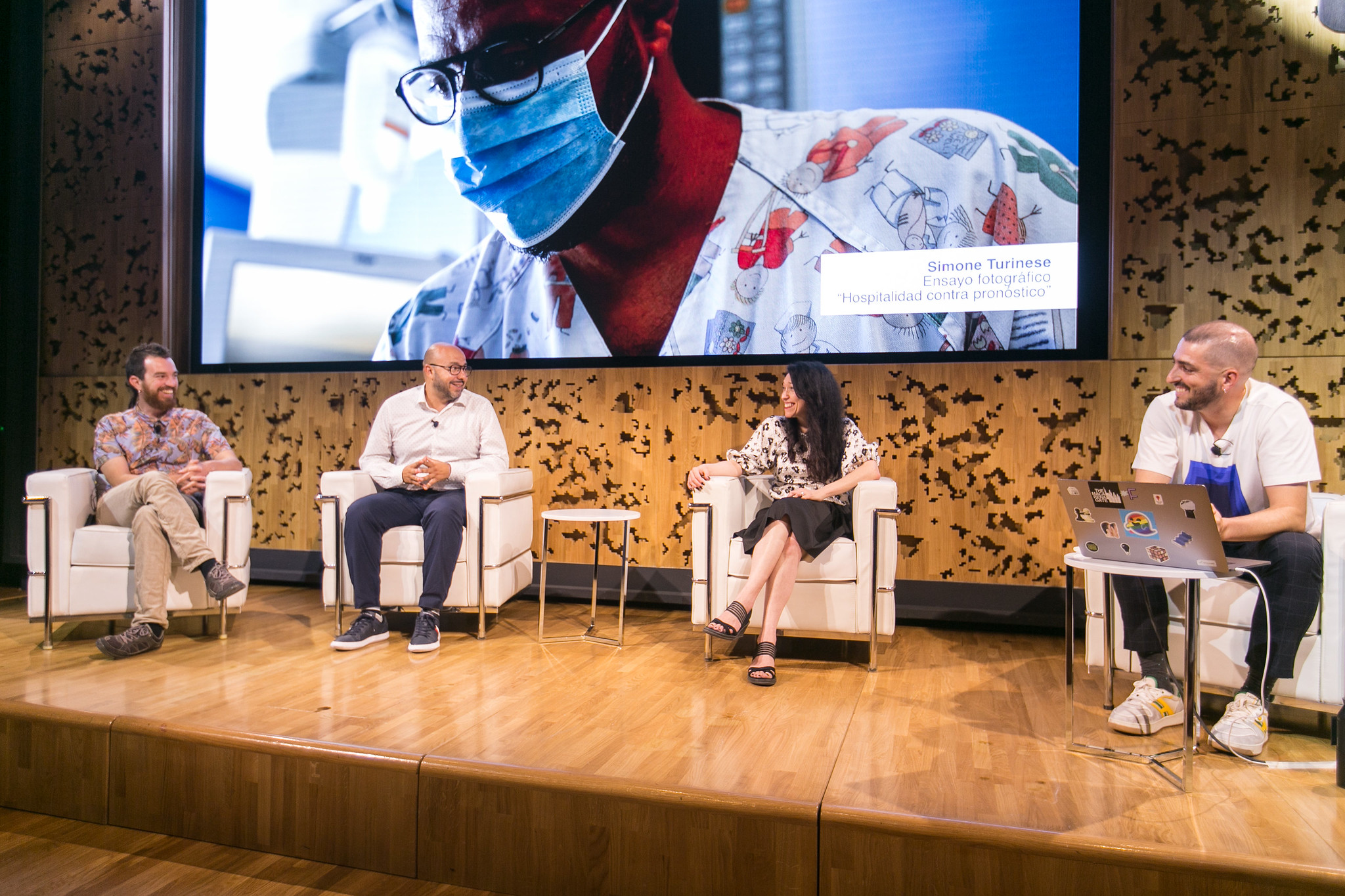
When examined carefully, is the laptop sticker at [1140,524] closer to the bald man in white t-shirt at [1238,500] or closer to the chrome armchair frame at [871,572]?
the bald man in white t-shirt at [1238,500]

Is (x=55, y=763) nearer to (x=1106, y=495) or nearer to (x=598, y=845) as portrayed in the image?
(x=598, y=845)

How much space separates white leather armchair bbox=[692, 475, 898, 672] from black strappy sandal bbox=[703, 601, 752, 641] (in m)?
0.11

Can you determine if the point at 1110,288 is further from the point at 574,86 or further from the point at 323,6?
the point at 323,6

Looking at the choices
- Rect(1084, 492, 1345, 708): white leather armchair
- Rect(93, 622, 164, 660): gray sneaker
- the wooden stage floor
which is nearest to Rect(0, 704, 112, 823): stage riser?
the wooden stage floor

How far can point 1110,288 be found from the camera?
349cm

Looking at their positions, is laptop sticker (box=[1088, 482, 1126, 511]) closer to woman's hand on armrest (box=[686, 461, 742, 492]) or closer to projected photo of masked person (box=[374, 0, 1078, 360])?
woman's hand on armrest (box=[686, 461, 742, 492])

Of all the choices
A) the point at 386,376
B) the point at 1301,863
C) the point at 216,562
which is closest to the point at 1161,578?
the point at 1301,863

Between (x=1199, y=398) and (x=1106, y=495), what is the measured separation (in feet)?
2.17

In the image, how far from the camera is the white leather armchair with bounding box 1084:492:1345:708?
221cm

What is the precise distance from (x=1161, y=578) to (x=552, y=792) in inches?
70.3

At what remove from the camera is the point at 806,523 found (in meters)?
2.91

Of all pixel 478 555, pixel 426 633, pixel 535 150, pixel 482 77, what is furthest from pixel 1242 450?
pixel 482 77

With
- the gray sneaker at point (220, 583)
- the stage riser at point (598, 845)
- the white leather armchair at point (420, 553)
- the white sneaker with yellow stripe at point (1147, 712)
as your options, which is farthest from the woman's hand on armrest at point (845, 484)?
the gray sneaker at point (220, 583)
